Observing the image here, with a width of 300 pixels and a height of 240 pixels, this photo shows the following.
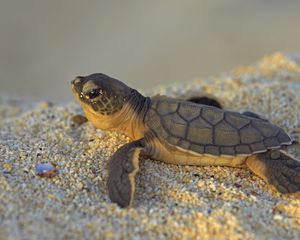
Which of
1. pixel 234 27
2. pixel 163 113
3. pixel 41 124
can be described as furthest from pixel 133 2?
pixel 163 113

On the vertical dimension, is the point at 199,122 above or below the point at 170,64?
below

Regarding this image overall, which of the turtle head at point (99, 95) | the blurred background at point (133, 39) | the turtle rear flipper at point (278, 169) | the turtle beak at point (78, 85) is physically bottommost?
the turtle rear flipper at point (278, 169)

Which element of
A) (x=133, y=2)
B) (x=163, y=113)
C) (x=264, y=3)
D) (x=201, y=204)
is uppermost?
(x=133, y=2)

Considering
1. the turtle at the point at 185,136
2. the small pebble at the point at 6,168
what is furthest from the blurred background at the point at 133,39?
the small pebble at the point at 6,168

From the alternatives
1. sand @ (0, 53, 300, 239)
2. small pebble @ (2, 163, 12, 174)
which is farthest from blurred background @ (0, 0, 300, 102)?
small pebble @ (2, 163, 12, 174)

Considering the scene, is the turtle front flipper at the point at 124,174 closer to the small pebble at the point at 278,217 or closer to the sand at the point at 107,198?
the sand at the point at 107,198

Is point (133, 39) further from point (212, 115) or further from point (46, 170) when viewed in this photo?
point (46, 170)

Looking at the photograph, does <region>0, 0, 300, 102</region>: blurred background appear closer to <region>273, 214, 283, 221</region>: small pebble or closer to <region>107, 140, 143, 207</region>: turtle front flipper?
<region>107, 140, 143, 207</region>: turtle front flipper

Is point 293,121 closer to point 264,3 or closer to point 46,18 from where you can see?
point 264,3

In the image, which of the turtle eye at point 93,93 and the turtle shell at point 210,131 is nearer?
the turtle shell at point 210,131
